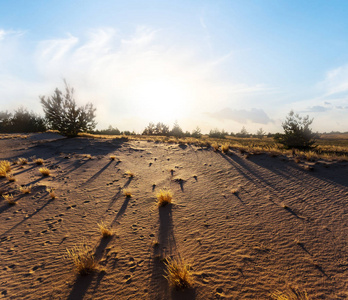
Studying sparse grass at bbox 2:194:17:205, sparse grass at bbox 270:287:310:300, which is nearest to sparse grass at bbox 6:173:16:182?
sparse grass at bbox 2:194:17:205

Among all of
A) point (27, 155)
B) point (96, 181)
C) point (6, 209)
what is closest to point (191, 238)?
point (96, 181)

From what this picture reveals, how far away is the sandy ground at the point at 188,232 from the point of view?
3873 millimetres

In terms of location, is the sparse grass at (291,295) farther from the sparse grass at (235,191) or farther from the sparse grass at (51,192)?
the sparse grass at (51,192)

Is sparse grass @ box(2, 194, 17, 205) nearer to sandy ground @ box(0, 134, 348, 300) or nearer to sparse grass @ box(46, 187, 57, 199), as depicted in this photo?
sandy ground @ box(0, 134, 348, 300)

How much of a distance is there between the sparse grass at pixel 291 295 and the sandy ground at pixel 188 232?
15 cm

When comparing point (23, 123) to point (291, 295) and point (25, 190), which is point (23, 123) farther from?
point (291, 295)

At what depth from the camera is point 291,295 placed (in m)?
3.52

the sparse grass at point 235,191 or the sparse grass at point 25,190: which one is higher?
the sparse grass at point 235,191

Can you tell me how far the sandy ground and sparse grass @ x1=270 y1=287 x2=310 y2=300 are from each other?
146mm

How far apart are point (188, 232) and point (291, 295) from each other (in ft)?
9.42

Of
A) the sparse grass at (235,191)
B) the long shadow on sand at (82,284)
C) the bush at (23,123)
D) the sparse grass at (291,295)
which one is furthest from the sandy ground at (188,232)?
the bush at (23,123)

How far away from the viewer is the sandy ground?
3873 mm

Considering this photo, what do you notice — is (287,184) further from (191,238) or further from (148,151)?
(148,151)

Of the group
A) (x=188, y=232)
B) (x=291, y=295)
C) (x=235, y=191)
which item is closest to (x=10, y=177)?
(x=188, y=232)
